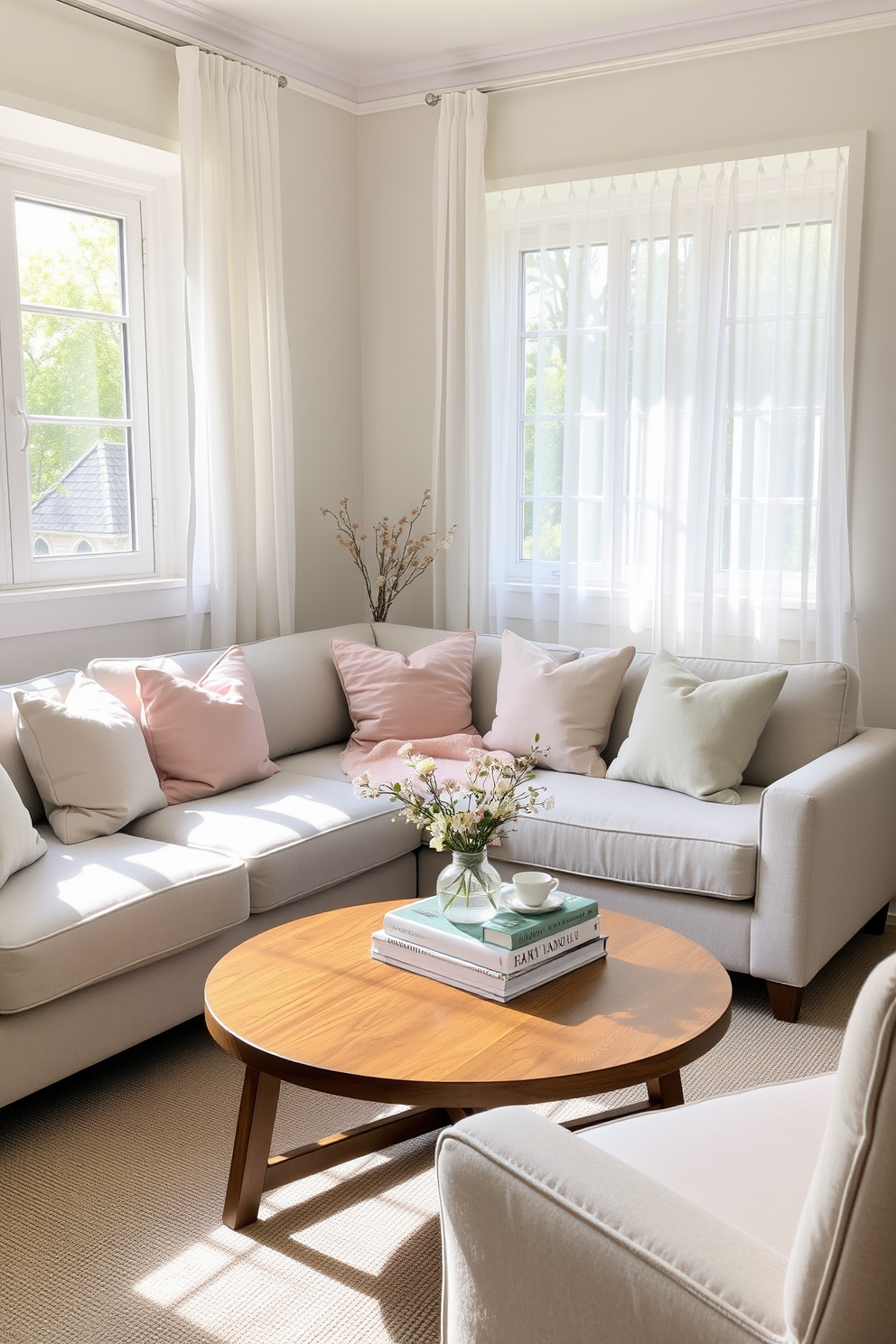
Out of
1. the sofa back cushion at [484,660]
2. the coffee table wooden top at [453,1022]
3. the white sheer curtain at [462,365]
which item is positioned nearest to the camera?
the coffee table wooden top at [453,1022]

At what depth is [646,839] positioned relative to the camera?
307cm

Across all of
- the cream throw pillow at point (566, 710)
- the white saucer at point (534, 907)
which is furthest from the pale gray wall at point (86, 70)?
the white saucer at point (534, 907)

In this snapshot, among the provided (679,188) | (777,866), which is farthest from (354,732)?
(679,188)

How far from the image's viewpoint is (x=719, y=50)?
3.82m

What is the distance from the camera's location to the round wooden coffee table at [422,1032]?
5.88 feet

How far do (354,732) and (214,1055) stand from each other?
1.34 meters

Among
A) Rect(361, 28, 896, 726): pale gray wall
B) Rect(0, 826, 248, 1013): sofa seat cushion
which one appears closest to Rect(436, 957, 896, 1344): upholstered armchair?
Rect(0, 826, 248, 1013): sofa seat cushion

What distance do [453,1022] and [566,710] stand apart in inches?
69.4

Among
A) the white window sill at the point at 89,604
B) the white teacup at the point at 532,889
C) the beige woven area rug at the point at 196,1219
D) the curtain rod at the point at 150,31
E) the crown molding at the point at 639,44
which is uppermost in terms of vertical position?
the crown molding at the point at 639,44

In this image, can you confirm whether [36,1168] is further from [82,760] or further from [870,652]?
[870,652]

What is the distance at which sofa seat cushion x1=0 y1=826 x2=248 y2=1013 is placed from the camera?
232 cm

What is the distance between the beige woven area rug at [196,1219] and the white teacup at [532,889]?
59 centimetres

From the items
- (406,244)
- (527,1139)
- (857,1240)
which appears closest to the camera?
(857,1240)

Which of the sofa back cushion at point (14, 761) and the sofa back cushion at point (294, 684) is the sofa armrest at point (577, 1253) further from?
the sofa back cushion at point (294, 684)
